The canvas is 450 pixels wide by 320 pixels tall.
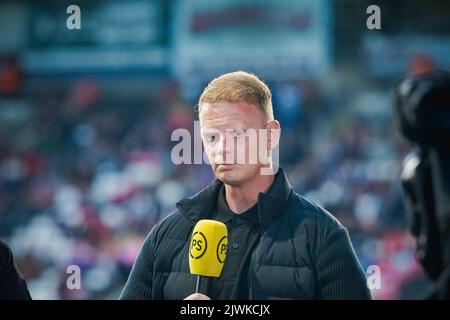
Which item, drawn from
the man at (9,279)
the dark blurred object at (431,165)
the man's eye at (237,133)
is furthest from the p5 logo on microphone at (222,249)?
the man at (9,279)

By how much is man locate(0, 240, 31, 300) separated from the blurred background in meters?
4.98

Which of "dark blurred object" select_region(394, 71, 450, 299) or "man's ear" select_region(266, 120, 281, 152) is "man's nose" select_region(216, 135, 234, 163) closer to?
"man's ear" select_region(266, 120, 281, 152)

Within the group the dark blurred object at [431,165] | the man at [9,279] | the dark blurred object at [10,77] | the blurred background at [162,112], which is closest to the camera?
the dark blurred object at [431,165]

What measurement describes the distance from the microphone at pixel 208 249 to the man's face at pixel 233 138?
0.13 m

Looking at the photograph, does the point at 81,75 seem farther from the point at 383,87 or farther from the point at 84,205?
the point at 383,87

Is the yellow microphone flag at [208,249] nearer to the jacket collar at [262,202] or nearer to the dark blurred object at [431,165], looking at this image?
the jacket collar at [262,202]

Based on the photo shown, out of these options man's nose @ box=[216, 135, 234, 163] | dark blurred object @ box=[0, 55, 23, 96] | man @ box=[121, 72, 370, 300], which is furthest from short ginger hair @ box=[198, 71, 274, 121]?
dark blurred object @ box=[0, 55, 23, 96]

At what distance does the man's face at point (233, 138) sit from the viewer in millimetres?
2352

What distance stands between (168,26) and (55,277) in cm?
303

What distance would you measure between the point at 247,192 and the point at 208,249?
0.72ft

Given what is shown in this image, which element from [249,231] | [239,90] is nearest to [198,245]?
[249,231]

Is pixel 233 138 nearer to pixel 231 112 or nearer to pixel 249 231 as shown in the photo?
pixel 231 112

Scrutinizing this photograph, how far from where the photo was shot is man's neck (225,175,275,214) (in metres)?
2.41
